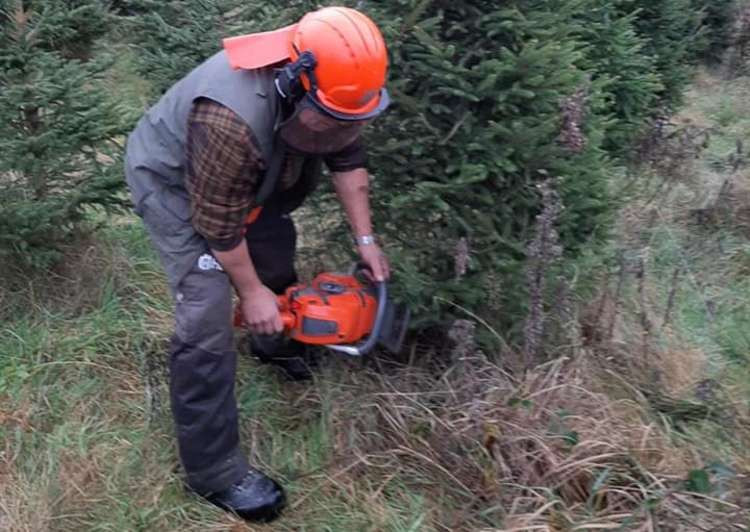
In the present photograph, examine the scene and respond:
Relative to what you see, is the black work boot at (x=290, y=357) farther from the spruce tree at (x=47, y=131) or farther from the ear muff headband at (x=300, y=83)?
the ear muff headband at (x=300, y=83)

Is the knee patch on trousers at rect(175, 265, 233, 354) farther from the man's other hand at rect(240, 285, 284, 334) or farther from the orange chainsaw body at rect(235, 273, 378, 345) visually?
the orange chainsaw body at rect(235, 273, 378, 345)

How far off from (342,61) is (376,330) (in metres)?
1.08

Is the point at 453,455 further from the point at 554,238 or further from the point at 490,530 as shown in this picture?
the point at 554,238

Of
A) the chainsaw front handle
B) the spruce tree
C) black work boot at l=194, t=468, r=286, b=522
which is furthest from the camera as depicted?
the spruce tree

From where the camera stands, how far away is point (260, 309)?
3.21 metres

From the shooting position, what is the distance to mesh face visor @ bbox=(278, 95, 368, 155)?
289 cm

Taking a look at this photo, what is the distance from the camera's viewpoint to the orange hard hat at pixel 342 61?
281cm

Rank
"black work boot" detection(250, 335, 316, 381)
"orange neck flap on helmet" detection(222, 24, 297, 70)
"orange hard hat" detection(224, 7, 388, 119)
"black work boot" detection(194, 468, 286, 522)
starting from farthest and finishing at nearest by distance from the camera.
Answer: "black work boot" detection(250, 335, 316, 381), "black work boot" detection(194, 468, 286, 522), "orange neck flap on helmet" detection(222, 24, 297, 70), "orange hard hat" detection(224, 7, 388, 119)

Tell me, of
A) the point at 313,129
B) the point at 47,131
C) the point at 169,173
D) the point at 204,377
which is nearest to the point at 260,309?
the point at 204,377

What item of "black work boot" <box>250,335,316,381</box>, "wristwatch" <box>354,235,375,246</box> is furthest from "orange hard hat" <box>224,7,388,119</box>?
"black work boot" <box>250,335,316,381</box>

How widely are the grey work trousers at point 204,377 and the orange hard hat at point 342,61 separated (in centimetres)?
77

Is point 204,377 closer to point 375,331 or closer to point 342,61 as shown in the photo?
point 375,331

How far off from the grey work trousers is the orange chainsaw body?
0.89 ft

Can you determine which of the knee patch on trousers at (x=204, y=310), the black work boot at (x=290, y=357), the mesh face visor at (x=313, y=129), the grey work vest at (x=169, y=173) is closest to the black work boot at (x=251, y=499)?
the knee patch on trousers at (x=204, y=310)
